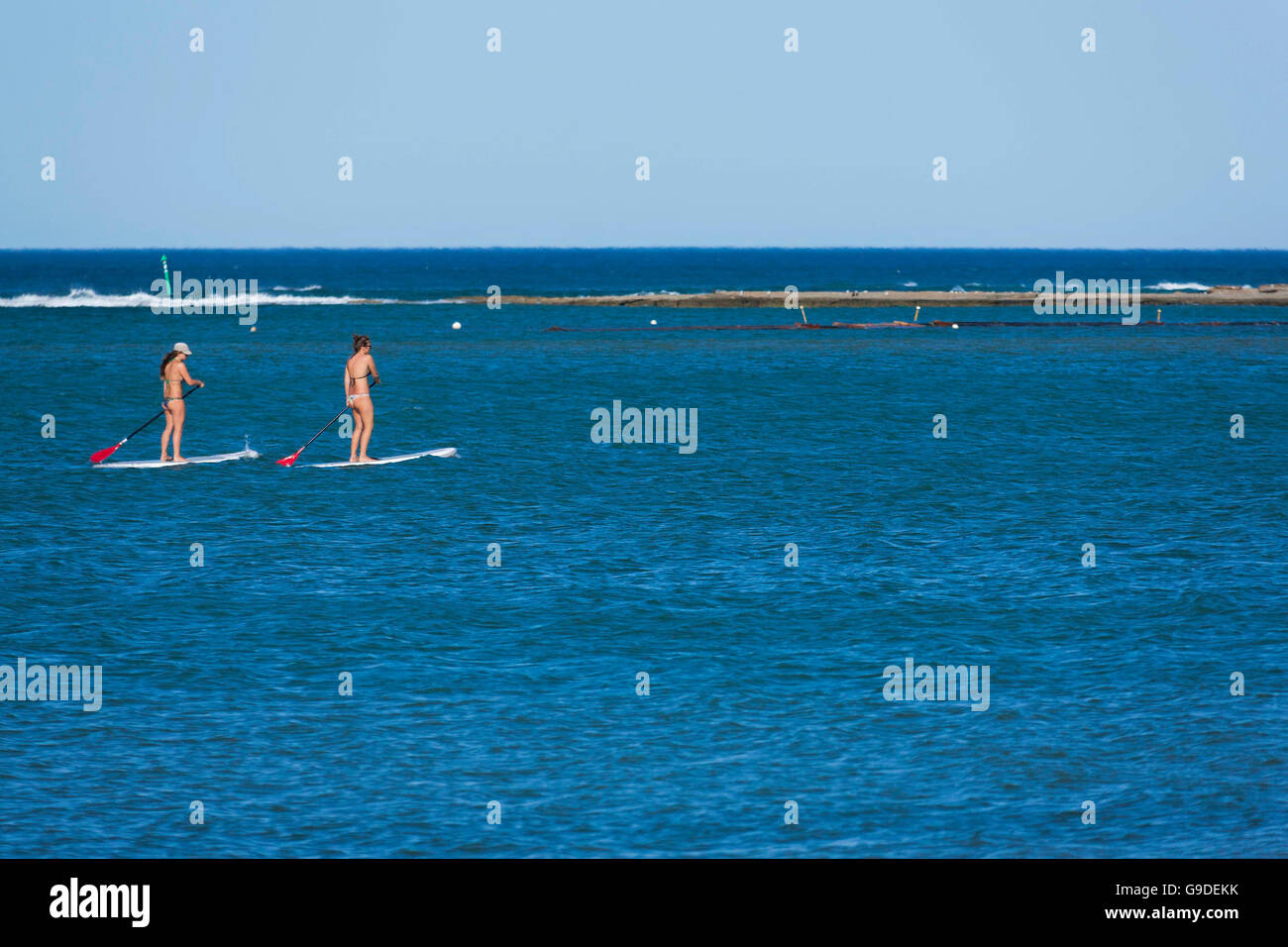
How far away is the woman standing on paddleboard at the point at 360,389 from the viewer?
2919 cm

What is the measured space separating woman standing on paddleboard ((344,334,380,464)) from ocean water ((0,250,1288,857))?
1.06m

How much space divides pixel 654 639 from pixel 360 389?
14.0 m

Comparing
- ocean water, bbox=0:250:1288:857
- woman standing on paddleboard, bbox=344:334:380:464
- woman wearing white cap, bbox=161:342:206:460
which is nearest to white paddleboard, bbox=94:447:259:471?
ocean water, bbox=0:250:1288:857

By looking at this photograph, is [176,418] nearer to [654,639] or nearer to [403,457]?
[403,457]

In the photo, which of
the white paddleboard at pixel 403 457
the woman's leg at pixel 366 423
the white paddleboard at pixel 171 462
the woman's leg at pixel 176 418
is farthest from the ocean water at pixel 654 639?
the woman's leg at pixel 366 423

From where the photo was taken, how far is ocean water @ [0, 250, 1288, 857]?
12398mm

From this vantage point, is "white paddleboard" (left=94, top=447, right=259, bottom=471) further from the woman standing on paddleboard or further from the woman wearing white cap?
the woman standing on paddleboard

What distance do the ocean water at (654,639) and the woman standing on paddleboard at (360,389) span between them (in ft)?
3.48

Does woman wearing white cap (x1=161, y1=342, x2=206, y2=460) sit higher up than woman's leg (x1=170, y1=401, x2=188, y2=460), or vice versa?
woman wearing white cap (x1=161, y1=342, x2=206, y2=460)

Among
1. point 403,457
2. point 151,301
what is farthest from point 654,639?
point 151,301
